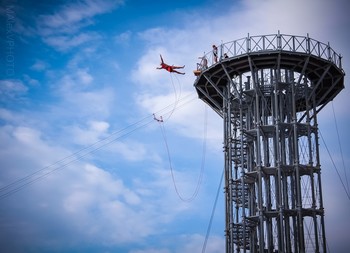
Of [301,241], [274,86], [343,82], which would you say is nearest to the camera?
[301,241]

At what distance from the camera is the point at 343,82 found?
50.7 meters

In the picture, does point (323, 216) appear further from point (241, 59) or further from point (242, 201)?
point (241, 59)

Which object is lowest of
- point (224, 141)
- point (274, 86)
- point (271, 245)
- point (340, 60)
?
point (271, 245)

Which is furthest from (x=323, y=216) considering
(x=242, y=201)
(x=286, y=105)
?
(x=286, y=105)

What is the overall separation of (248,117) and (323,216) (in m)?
11.5

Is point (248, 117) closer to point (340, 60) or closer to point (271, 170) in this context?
point (271, 170)

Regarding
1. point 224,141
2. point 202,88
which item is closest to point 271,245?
point 224,141

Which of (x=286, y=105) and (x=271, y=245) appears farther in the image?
(x=286, y=105)

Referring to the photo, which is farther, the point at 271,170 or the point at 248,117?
the point at 248,117

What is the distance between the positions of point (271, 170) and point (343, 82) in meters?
12.5

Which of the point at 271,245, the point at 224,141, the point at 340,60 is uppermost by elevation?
the point at 340,60

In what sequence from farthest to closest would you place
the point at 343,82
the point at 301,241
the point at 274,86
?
the point at 343,82, the point at 274,86, the point at 301,241

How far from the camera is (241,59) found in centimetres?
4806

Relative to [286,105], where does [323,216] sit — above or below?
below
